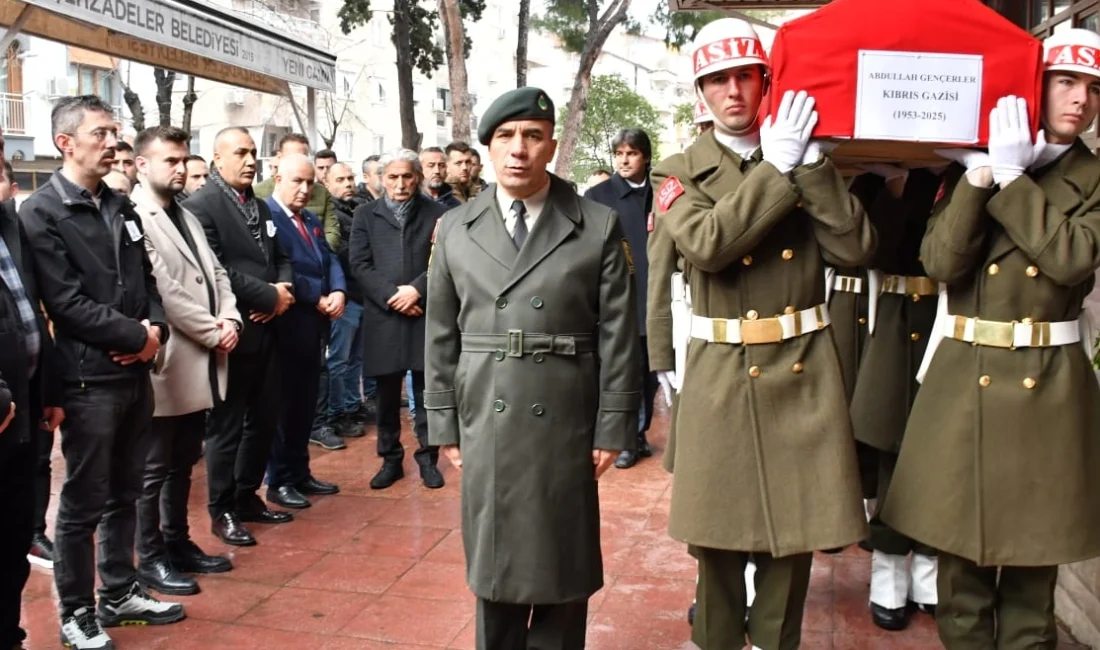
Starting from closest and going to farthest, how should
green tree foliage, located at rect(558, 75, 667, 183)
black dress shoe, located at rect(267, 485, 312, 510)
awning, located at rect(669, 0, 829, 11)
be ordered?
1. black dress shoe, located at rect(267, 485, 312, 510)
2. awning, located at rect(669, 0, 829, 11)
3. green tree foliage, located at rect(558, 75, 667, 183)

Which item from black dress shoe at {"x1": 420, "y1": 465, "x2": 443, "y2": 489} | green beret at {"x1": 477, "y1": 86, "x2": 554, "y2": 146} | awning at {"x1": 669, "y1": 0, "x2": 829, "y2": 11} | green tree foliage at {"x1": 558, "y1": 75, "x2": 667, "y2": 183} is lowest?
black dress shoe at {"x1": 420, "y1": 465, "x2": 443, "y2": 489}

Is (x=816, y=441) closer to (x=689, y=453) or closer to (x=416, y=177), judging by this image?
(x=689, y=453)

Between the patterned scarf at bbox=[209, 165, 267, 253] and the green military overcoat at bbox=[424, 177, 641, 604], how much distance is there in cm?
250

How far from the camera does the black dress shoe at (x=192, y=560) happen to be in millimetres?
4785

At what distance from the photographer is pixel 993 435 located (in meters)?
3.32

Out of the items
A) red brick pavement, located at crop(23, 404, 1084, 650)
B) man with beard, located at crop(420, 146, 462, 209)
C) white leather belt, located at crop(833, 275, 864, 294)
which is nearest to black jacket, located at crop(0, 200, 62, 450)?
red brick pavement, located at crop(23, 404, 1084, 650)

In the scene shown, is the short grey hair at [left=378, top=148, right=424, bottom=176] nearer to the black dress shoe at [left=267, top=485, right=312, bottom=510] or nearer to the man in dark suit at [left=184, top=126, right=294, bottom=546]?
the man in dark suit at [left=184, top=126, right=294, bottom=546]

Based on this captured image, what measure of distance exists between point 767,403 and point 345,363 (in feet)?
17.2

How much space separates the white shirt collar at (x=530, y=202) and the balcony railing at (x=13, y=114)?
29.1 metres

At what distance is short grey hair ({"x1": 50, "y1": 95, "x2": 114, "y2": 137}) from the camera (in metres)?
3.92

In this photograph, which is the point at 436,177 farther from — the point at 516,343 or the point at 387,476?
the point at 516,343

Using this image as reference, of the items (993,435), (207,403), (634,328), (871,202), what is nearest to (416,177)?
(207,403)

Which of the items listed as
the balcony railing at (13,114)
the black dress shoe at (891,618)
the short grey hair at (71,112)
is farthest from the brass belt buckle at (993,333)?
the balcony railing at (13,114)

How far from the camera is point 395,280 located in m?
6.23
